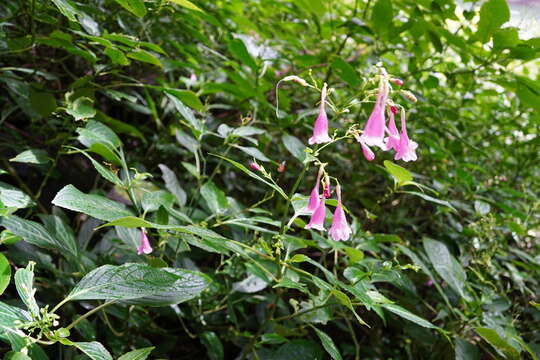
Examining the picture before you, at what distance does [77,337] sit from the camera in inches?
51.7

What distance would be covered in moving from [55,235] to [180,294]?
37 centimetres

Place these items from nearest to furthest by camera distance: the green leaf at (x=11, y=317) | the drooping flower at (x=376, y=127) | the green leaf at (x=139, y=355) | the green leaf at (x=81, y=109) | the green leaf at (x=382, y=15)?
the green leaf at (x=11, y=317)
the green leaf at (x=139, y=355)
the drooping flower at (x=376, y=127)
the green leaf at (x=81, y=109)
the green leaf at (x=382, y=15)

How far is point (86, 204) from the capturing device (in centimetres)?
82

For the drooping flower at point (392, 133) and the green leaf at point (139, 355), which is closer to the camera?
the green leaf at point (139, 355)

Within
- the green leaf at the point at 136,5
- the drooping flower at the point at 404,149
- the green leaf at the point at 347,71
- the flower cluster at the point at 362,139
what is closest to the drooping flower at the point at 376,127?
the flower cluster at the point at 362,139

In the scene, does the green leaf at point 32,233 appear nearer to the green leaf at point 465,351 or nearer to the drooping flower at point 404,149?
the drooping flower at point 404,149

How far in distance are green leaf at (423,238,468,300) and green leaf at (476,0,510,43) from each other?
681 millimetres

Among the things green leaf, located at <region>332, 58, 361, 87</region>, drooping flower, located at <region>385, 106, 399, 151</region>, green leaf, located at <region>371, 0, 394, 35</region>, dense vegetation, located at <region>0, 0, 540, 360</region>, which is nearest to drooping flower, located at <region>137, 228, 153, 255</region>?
dense vegetation, located at <region>0, 0, 540, 360</region>

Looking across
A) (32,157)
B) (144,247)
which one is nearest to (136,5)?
(32,157)

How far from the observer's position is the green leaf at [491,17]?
130cm

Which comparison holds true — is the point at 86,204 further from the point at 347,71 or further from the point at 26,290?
the point at 347,71

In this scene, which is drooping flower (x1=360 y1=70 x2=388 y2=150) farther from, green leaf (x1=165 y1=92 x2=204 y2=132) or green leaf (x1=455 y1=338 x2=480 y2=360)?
green leaf (x1=455 y1=338 x2=480 y2=360)

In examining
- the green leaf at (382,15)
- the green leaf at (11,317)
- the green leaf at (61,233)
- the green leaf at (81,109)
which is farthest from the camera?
the green leaf at (382,15)

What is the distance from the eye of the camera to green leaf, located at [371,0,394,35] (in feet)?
4.57
